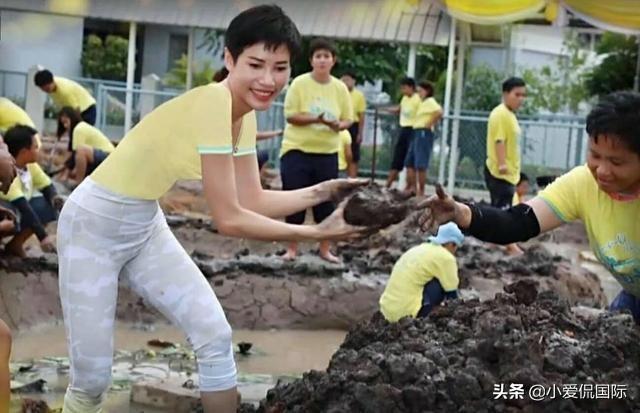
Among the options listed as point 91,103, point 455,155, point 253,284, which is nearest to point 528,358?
point 253,284

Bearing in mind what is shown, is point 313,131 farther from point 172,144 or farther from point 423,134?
point 423,134

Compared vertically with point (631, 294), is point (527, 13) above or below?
above

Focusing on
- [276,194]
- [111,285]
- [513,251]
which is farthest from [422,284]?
[513,251]

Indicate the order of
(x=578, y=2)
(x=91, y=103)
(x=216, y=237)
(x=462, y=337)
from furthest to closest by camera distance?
(x=578, y=2), (x=91, y=103), (x=216, y=237), (x=462, y=337)

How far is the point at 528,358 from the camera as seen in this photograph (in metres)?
4.46

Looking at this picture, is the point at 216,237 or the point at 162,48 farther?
the point at 162,48

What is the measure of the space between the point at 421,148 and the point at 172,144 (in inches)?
456

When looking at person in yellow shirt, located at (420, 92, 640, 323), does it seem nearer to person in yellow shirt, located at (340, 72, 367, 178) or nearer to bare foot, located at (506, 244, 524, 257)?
bare foot, located at (506, 244, 524, 257)

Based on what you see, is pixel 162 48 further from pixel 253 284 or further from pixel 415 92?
pixel 253 284

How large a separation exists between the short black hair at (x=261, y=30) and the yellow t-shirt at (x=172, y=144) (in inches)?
7.3

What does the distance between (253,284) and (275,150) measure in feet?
30.9

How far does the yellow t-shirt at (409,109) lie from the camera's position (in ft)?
52.0

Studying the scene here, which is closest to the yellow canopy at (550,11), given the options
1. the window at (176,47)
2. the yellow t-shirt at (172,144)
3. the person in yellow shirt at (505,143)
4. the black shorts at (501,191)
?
the person in yellow shirt at (505,143)

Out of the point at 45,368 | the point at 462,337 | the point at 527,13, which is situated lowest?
the point at 45,368
